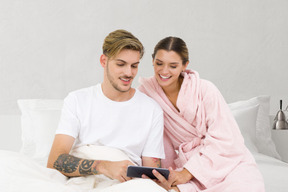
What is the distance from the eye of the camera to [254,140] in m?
2.60

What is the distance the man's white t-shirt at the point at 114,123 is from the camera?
1709 mm

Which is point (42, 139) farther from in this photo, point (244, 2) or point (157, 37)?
point (244, 2)

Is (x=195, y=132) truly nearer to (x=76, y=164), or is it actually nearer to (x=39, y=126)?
(x=76, y=164)

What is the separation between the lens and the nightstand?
117 inches

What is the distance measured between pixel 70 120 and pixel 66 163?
22 centimetres

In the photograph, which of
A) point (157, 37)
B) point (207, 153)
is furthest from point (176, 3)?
point (207, 153)

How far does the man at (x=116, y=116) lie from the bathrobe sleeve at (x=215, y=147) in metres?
0.20

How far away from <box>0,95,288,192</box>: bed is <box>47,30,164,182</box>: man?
0.41 feet

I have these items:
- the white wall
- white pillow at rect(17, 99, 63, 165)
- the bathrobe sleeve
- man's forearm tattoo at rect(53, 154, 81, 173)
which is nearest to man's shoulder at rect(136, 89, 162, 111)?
the bathrobe sleeve

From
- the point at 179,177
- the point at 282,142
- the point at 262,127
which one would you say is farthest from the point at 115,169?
the point at 282,142

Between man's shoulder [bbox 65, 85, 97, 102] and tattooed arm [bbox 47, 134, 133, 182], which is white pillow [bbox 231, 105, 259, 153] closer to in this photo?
man's shoulder [bbox 65, 85, 97, 102]

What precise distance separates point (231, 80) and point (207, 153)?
150 centimetres

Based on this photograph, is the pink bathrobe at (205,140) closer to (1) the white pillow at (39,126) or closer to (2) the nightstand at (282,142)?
(1) the white pillow at (39,126)

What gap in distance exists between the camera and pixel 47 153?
2.29 m
